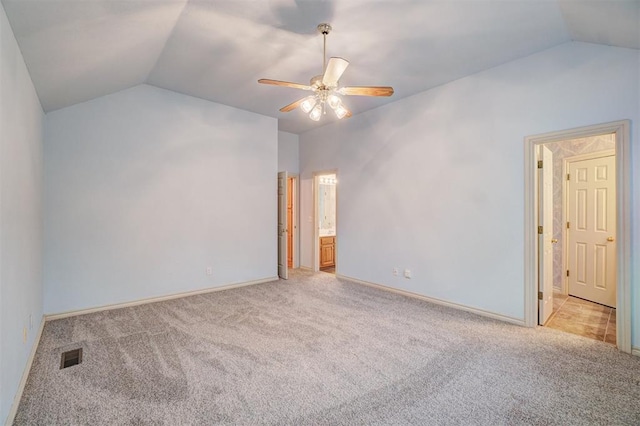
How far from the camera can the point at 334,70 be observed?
95.5 inches

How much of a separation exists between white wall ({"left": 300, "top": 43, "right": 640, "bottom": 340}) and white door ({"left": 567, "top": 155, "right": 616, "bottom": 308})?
172cm

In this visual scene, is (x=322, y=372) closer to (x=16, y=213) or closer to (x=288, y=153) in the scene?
(x=16, y=213)

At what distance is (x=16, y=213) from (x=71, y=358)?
4.50 ft

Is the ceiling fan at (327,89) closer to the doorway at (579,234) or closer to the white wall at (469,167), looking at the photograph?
the white wall at (469,167)

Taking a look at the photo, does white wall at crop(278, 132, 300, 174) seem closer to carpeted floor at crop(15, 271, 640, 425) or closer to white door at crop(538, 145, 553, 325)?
carpeted floor at crop(15, 271, 640, 425)

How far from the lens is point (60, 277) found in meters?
3.55

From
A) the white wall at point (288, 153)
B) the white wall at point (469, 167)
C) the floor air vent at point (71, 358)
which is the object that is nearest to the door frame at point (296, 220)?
the white wall at point (288, 153)

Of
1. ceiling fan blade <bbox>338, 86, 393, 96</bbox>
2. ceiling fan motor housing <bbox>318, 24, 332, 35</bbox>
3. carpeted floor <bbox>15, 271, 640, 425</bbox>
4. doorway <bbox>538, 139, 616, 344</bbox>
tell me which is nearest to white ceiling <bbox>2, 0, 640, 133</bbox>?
ceiling fan motor housing <bbox>318, 24, 332, 35</bbox>

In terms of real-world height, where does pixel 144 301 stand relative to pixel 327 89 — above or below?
below

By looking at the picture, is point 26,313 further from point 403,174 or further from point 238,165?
point 403,174

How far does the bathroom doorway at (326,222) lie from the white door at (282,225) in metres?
0.80

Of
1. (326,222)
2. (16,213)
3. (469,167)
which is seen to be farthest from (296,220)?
(16,213)

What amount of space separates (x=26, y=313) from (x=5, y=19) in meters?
2.18

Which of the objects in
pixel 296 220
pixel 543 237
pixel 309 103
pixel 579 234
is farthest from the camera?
pixel 296 220
